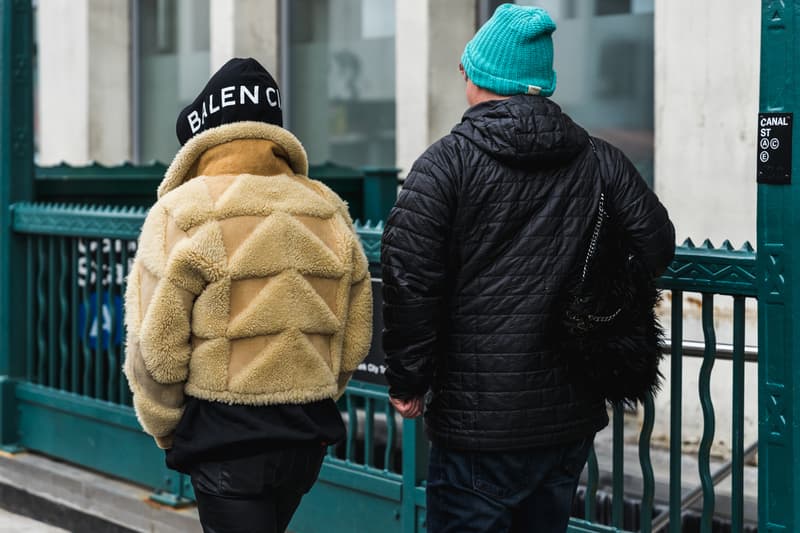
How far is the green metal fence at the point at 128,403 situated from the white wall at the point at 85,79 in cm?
544

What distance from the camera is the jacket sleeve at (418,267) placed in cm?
319

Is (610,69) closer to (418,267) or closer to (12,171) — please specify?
(12,171)

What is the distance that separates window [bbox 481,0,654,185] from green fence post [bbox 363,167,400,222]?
4.72 feet

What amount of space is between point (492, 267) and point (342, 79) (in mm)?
7487

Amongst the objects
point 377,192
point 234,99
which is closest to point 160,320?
point 234,99

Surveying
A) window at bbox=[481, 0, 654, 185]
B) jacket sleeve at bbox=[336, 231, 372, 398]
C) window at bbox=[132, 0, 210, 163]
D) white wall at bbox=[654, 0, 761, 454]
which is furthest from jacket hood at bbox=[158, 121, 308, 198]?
window at bbox=[132, 0, 210, 163]

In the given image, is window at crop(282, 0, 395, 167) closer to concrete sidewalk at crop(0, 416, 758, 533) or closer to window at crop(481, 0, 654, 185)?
window at crop(481, 0, 654, 185)

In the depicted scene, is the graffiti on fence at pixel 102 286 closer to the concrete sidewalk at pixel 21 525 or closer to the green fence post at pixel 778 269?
the concrete sidewalk at pixel 21 525

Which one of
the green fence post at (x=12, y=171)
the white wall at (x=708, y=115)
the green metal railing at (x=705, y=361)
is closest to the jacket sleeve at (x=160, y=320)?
the green metal railing at (x=705, y=361)

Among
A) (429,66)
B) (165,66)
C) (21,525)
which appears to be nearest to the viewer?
(21,525)

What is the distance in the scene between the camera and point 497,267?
10.7ft

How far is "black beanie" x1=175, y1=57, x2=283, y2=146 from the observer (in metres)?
3.37

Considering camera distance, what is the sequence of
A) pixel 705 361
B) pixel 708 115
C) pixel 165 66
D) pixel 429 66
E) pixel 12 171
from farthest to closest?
pixel 165 66 < pixel 429 66 < pixel 708 115 < pixel 12 171 < pixel 705 361

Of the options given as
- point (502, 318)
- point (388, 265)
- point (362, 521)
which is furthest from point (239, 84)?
point (362, 521)
